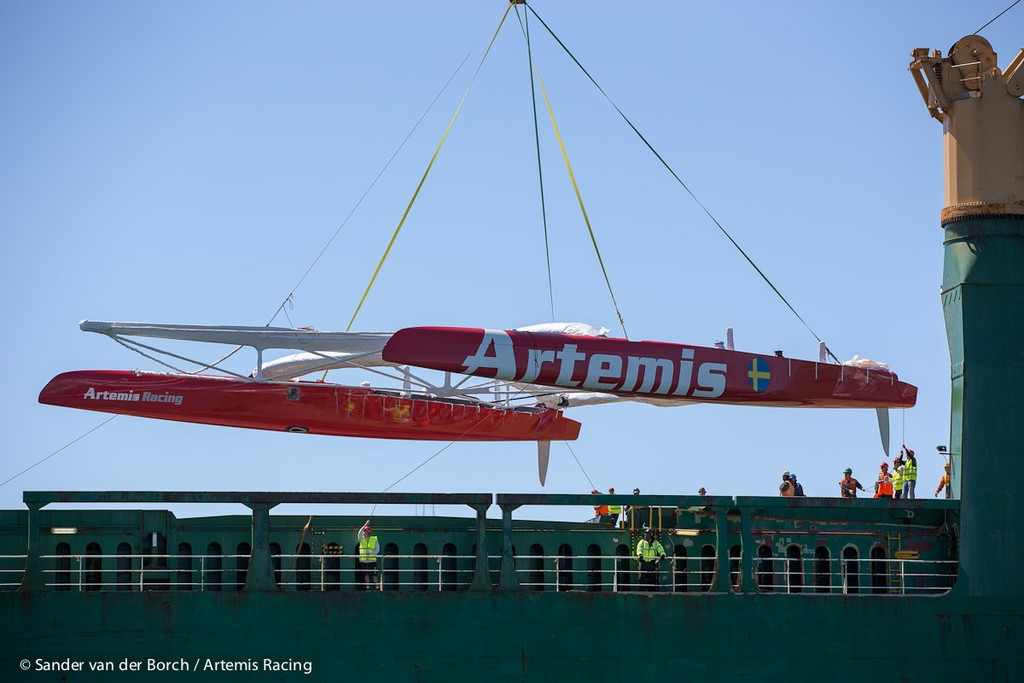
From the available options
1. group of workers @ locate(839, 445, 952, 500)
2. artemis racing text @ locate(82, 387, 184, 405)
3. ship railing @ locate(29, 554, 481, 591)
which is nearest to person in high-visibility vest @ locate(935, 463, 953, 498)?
group of workers @ locate(839, 445, 952, 500)

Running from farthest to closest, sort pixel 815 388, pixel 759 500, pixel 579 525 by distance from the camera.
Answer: pixel 815 388
pixel 579 525
pixel 759 500

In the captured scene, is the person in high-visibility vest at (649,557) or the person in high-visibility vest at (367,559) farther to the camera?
the person in high-visibility vest at (649,557)

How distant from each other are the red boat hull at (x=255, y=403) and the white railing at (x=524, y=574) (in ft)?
28.1

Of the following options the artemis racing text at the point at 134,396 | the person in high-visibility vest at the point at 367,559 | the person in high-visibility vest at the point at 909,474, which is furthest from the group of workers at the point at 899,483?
the artemis racing text at the point at 134,396

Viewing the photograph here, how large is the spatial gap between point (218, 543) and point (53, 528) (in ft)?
7.61

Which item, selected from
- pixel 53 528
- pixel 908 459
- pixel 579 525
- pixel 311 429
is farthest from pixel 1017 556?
pixel 311 429

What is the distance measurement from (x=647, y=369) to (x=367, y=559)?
5754 mm

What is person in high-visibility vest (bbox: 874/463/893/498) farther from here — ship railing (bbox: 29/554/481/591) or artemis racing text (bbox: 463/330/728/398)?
ship railing (bbox: 29/554/481/591)

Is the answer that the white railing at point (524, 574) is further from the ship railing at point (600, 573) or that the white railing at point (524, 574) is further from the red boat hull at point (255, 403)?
the red boat hull at point (255, 403)

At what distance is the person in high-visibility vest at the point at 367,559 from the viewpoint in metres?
20.4

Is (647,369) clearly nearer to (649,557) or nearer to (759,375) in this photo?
(759,375)

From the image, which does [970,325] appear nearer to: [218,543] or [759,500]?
[759,500]

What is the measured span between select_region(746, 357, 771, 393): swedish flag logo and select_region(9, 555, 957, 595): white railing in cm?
303

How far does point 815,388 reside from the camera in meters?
24.0
